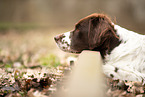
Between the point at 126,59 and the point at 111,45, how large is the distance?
306 mm

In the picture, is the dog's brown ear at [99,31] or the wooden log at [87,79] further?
the dog's brown ear at [99,31]

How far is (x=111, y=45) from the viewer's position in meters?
2.71

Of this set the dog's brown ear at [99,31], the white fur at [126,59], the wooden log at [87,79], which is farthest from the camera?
the white fur at [126,59]

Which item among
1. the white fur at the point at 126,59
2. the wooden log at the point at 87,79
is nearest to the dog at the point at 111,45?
the white fur at the point at 126,59

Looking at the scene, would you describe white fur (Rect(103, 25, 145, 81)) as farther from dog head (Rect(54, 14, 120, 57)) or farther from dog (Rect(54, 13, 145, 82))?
dog head (Rect(54, 14, 120, 57))

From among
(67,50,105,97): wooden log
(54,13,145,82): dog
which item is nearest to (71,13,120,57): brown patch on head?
(54,13,145,82): dog

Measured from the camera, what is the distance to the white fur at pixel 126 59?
262 cm

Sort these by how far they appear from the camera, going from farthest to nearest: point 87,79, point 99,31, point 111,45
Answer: point 111,45 → point 99,31 → point 87,79

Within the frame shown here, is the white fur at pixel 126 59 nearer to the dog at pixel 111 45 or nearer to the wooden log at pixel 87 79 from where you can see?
the dog at pixel 111 45

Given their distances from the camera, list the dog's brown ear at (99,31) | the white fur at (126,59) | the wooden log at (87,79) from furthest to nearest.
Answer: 1. the white fur at (126,59)
2. the dog's brown ear at (99,31)
3. the wooden log at (87,79)

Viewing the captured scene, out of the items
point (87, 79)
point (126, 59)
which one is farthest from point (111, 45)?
point (87, 79)

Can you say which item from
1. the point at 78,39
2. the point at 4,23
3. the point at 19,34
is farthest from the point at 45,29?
the point at 78,39

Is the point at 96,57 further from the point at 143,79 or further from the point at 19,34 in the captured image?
the point at 19,34

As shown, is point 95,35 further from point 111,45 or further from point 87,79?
point 87,79
